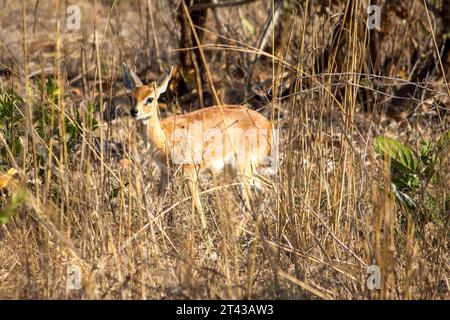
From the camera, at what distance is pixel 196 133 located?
5.73 meters

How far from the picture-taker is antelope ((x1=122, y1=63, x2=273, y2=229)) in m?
5.50

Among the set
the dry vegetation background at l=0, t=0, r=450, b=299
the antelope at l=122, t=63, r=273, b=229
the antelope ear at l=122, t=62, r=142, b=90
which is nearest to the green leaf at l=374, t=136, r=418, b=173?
the dry vegetation background at l=0, t=0, r=450, b=299

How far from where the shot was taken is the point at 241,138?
6.01m

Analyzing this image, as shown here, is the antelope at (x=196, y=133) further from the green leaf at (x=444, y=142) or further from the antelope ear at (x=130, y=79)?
the green leaf at (x=444, y=142)

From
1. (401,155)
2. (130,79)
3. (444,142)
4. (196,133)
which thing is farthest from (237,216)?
(444,142)

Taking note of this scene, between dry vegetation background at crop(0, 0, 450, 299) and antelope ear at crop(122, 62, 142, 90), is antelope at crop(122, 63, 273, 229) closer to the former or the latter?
antelope ear at crop(122, 62, 142, 90)

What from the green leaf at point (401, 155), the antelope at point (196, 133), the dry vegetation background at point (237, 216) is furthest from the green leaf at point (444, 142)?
the antelope at point (196, 133)

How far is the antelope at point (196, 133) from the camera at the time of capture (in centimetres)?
550

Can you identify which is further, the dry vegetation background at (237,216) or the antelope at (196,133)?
the antelope at (196,133)

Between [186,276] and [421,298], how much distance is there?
0.93m

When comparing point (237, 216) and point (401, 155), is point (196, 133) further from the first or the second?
point (401, 155)
